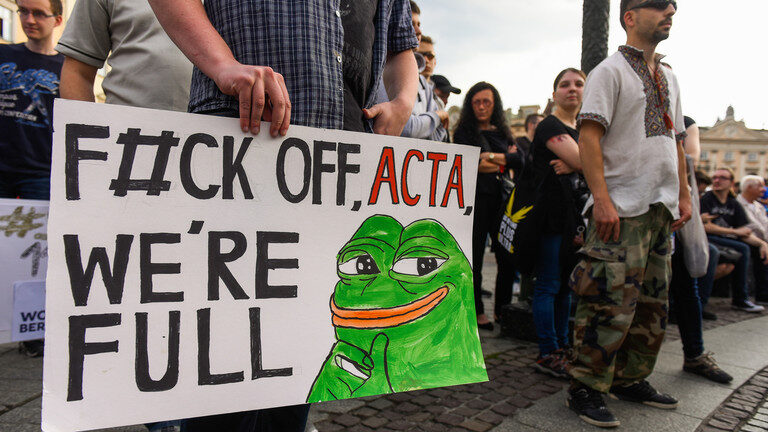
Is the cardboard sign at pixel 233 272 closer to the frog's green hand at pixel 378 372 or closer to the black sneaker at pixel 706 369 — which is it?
the frog's green hand at pixel 378 372

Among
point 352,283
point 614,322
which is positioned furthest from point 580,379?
point 352,283

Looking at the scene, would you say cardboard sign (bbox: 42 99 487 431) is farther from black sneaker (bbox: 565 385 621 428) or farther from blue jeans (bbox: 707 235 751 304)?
blue jeans (bbox: 707 235 751 304)

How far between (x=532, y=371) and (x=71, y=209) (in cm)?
292

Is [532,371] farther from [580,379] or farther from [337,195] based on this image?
[337,195]

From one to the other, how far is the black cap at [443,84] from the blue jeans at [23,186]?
10.9 ft

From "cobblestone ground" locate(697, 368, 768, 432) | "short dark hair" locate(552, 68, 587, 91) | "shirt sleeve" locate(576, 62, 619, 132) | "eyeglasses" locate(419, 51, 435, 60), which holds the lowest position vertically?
"cobblestone ground" locate(697, 368, 768, 432)

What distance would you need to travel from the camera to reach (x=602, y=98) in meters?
2.57

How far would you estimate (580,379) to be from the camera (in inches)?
103

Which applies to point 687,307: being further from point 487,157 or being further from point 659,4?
point 659,4

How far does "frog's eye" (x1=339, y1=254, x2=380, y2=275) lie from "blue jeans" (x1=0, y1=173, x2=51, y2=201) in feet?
8.67

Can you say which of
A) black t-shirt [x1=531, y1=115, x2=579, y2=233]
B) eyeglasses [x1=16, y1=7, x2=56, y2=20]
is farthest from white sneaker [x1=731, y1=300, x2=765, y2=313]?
eyeglasses [x1=16, y1=7, x2=56, y2=20]

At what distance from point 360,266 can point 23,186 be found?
2.76 meters

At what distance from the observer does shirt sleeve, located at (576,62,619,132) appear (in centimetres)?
256

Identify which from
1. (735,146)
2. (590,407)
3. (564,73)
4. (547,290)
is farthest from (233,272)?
(735,146)
